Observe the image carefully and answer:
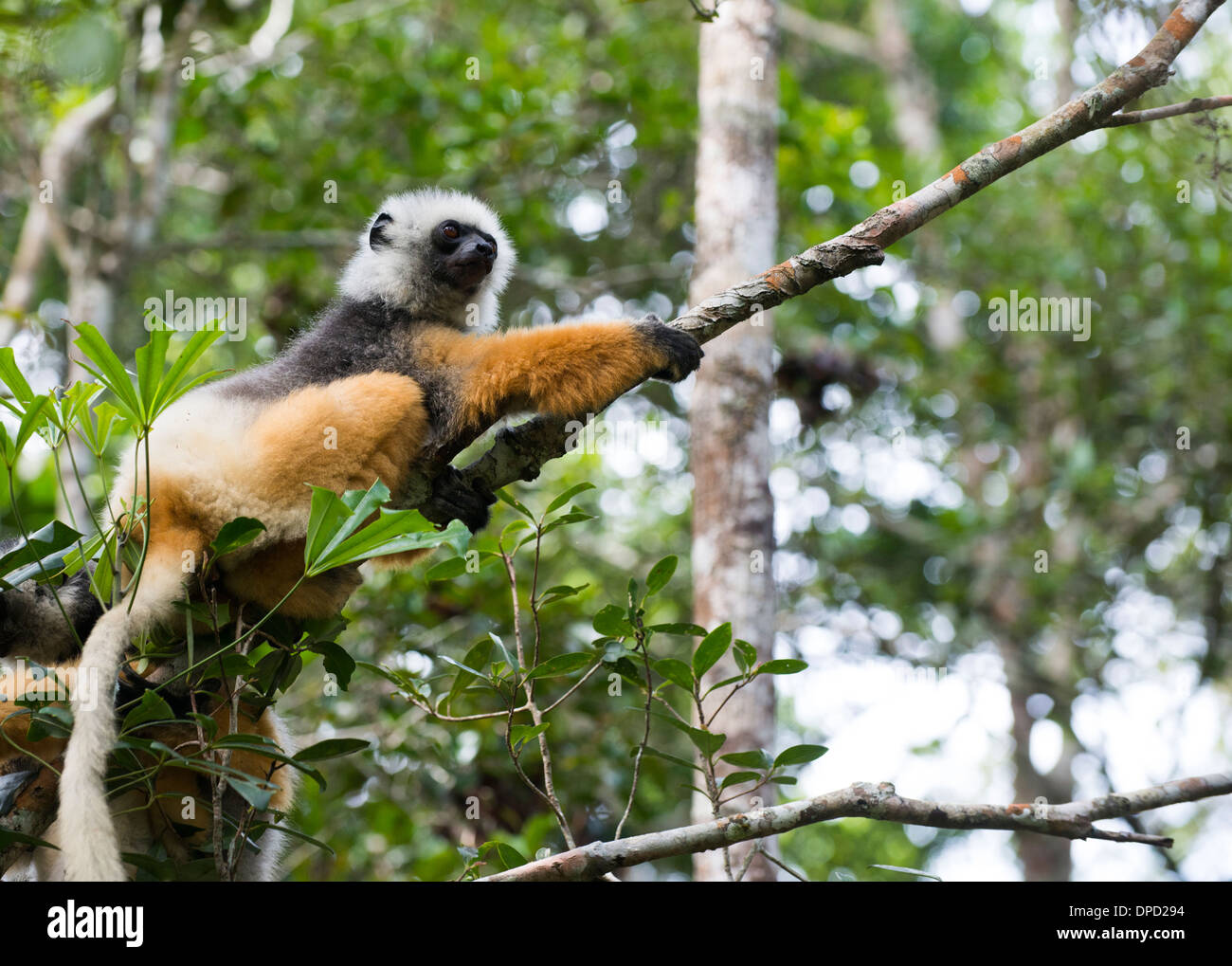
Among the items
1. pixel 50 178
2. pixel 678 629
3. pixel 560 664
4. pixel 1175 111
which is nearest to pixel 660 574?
pixel 678 629

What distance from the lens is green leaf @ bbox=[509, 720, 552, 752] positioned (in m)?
2.86

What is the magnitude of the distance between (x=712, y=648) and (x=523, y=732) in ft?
1.99

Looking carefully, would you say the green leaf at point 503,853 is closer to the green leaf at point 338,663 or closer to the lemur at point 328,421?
the green leaf at point 338,663

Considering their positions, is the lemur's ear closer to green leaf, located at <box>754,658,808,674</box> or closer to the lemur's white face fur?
the lemur's white face fur

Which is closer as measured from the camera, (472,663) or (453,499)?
(472,663)

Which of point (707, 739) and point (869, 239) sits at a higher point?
point (869, 239)

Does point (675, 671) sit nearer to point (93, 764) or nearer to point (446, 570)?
point (446, 570)

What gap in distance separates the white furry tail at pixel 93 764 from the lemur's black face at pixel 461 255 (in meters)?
2.24

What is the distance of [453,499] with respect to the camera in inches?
142
